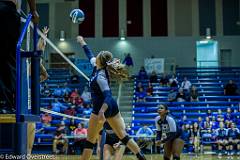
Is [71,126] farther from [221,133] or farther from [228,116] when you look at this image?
[228,116]

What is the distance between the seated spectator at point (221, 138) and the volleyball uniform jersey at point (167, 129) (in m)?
10.5

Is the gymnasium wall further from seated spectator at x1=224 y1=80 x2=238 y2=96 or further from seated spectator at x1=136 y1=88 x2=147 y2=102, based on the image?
seated spectator at x1=224 y1=80 x2=238 y2=96

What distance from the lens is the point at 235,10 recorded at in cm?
3247

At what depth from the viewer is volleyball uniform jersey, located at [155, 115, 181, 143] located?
9.64 metres

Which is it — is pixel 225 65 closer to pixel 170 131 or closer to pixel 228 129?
pixel 228 129

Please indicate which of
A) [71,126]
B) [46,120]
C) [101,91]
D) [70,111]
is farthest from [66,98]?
[101,91]

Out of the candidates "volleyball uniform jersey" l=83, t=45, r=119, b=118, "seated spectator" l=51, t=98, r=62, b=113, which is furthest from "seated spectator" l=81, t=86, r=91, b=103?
"volleyball uniform jersey" l=83, t=45, r=119, b=118

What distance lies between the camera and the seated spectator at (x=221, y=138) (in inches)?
782

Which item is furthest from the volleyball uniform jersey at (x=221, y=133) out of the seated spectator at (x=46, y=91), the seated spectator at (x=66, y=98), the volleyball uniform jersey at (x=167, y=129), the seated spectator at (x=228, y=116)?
the volleyball uniform jersey at (x=167, y=129)

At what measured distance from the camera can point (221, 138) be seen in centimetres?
2011

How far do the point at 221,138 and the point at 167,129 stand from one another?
11.1 meters

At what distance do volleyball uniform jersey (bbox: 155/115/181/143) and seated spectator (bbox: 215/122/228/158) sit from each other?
1049cm

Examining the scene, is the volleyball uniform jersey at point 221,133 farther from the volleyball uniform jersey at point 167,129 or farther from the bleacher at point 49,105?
the volleyball uniform jersey at point 167,129

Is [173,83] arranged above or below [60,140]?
above
